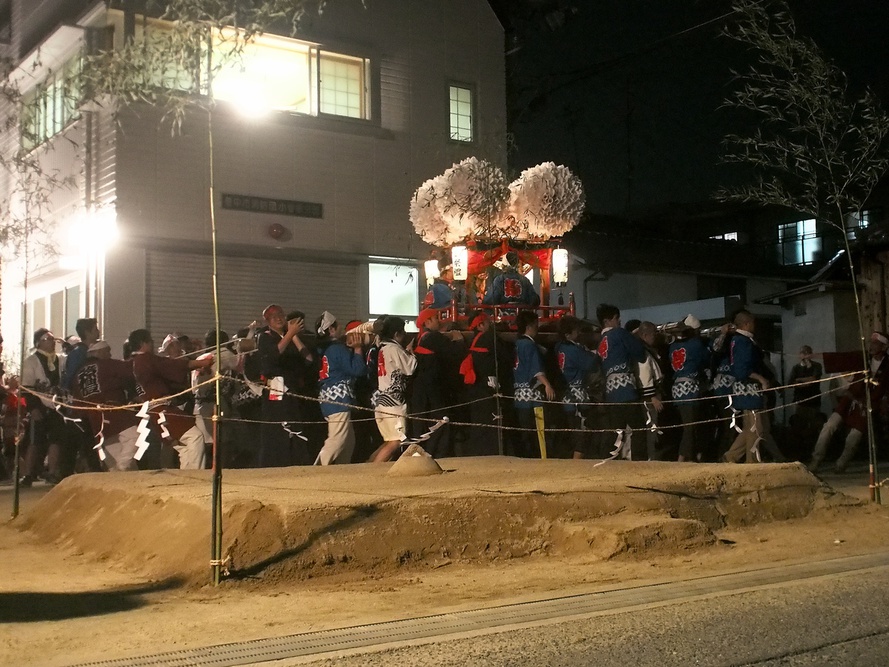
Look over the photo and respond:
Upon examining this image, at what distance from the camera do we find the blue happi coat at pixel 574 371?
12586 mm

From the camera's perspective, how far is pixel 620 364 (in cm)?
1234

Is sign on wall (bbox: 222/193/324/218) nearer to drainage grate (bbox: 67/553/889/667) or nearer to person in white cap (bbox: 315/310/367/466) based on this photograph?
person in white cap (bbox: 315/310/367/466)

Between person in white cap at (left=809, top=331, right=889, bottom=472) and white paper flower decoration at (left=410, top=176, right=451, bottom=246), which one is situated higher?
white paper flower decoration at (left=410, top=176, right=451, bottom=246)

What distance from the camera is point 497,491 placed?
8.28m

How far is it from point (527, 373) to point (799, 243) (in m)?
24.6

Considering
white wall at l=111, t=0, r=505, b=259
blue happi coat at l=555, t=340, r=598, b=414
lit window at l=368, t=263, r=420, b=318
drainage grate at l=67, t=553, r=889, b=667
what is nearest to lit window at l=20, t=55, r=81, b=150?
white wall at l=111, t=0, r=505, b=259

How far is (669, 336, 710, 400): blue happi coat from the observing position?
13.1 metres

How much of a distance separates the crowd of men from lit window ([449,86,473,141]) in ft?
24.4

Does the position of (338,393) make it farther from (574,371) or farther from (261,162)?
(261,162)

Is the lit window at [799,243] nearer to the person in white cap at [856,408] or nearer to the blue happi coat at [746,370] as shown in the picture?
the person in white cap at [856,408]

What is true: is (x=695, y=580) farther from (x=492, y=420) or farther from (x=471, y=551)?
(x=492, y=420)

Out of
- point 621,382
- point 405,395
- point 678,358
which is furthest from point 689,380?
point 405,395

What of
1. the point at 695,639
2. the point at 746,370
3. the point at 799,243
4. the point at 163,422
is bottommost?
the point at 695,639

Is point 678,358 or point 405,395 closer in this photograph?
point 405,395
